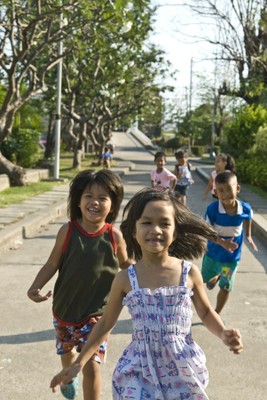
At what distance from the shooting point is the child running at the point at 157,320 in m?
2.53

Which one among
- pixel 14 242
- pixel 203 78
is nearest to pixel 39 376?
pixel 14 242

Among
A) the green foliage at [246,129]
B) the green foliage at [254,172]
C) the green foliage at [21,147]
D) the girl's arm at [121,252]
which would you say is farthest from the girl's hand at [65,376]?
the green foliage at [246,129]

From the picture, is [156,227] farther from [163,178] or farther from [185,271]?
[163,178]

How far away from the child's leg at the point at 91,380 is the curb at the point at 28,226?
17.7 feet

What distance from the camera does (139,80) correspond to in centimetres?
3412

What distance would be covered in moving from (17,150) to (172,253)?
20.3 metres

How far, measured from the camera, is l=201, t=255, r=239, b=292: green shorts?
5.51 metres

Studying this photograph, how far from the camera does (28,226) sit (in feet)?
33.9

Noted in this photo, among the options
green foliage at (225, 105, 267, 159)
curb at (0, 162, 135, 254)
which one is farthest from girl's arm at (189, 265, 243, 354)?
green foliage at (225, 105, 267, 159)

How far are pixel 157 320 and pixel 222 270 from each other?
3019mm

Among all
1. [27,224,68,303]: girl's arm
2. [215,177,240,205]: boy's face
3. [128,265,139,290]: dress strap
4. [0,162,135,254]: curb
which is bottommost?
[0,162,135,254]: curb

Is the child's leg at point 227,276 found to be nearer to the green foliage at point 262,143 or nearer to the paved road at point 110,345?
the paved road at point 110,345

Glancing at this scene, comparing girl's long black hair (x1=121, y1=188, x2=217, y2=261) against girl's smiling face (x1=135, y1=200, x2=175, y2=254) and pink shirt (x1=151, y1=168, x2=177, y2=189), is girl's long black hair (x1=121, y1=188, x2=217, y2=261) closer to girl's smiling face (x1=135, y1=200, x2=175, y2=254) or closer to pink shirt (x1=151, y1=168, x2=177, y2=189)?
girl's smiling face (x1=135, y1=200, x2=175, y2=254)

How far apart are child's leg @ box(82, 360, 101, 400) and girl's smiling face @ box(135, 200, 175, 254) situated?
94 centimetres
